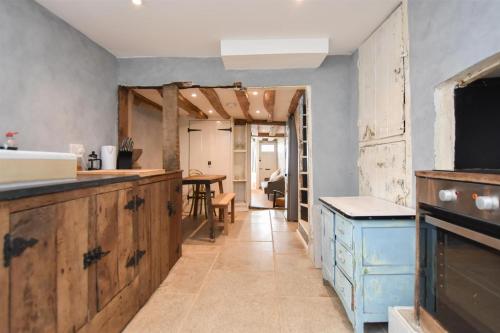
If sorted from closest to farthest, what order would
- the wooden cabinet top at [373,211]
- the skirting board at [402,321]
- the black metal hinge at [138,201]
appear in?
the skirting board at [402,321], the wooden cabinet top at [373,211], the black metal hinge at [138,201]

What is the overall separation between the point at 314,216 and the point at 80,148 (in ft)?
7.98

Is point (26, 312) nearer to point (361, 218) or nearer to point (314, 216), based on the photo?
point (361, 218)

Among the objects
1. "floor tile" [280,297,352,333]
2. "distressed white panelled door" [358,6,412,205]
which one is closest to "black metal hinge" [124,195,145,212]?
"floor tile" [280,297,352,333]

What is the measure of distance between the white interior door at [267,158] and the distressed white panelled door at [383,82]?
954 centimetres

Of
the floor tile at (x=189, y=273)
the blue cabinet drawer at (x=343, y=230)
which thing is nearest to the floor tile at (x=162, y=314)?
the floor tile at (x=189, y=273)

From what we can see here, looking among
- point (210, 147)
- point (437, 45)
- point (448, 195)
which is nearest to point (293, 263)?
point (448, 195)

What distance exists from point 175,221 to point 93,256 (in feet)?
4.50

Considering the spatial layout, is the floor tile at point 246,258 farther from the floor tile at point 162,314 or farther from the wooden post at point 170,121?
the wooden post at point 170,121

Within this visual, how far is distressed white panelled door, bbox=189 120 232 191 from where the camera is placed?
610cm

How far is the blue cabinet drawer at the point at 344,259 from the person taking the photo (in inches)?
63.1

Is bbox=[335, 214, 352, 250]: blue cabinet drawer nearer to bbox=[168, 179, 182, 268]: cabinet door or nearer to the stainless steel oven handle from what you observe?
the stainless steel oven handle

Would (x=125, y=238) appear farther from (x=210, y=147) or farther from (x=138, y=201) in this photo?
(x=210, y=147)

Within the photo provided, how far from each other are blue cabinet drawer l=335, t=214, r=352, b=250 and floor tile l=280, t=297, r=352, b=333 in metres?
0.57

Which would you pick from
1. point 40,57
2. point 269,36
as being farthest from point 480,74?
point 40,57
